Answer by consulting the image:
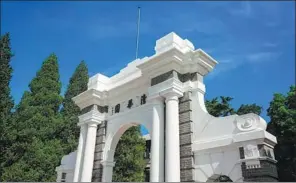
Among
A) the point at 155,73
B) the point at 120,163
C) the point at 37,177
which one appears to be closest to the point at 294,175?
the point at 120,163

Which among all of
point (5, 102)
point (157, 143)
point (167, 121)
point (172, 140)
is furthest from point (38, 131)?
point (172, 140)

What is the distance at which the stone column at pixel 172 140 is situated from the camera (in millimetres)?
8000

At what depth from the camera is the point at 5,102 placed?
2058 centimetres

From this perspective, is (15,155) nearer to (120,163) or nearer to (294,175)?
(120,163)

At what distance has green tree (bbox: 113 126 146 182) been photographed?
801 inches

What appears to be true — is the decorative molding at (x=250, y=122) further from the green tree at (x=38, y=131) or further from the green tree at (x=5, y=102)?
the green tree at (x=5, y=102)

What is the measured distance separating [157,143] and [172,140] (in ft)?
2.12

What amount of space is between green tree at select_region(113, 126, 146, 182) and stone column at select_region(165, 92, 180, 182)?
12.5m

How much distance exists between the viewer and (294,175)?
17.1 metres

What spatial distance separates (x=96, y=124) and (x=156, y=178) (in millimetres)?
4261

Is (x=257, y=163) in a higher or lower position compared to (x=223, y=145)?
lower

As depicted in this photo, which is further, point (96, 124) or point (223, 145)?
point (96, 124)

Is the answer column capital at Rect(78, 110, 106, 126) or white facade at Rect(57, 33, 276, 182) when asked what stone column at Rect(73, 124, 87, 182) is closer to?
white facade at Rect(57, 33, 276, 182)

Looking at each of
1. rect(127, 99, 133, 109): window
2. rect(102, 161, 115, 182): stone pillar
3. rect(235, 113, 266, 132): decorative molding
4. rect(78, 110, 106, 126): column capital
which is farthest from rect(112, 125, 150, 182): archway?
rect(235, 113, 266, 132): decorative molding
